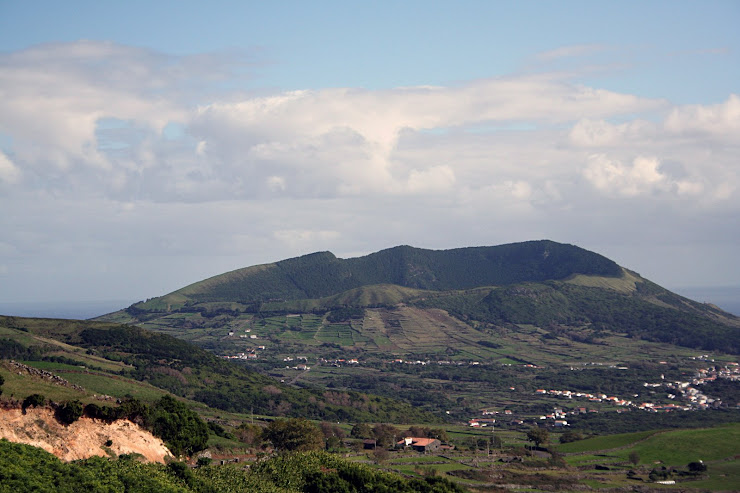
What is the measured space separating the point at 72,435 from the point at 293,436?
4306cm

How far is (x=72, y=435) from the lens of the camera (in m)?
54.0

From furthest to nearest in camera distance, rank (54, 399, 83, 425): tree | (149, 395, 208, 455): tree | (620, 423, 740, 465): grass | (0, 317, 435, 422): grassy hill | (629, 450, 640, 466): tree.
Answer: (0, 317, 435, 422): grassy hill
(620, 423, 740, 465): grass
(629, 450, 640, 466): tree
(149, 395, 208, 455): tree
(54, 399, 83, 425): tree

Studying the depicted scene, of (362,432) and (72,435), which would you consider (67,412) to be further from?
(362,432)

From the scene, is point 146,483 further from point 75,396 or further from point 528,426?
point 528,426

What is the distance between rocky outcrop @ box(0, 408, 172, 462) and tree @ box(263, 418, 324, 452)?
113 ft

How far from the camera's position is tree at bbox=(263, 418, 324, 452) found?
9281cm

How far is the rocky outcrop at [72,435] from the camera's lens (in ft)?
168

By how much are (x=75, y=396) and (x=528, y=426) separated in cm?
12561

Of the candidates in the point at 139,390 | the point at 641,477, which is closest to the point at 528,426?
Answer: the point at 641,477

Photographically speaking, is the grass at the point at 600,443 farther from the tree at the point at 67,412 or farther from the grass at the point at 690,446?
the tree at the point at 67,412

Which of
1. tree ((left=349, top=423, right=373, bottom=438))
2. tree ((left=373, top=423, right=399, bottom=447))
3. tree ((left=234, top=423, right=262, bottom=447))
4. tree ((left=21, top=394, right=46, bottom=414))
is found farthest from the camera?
tree ((left=349, top=423, right=373, bottom=438))

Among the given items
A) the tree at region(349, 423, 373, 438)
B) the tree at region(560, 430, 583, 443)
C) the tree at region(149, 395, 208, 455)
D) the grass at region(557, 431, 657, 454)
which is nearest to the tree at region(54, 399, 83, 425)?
the tree at region(149, 395, 208, 455)

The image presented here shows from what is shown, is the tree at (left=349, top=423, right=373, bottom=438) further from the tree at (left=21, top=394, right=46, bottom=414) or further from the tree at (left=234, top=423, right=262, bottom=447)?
the tree at (left=21, top=394, right=46, bottom=414)

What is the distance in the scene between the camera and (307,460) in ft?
226
